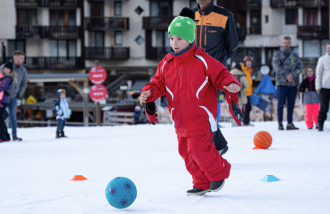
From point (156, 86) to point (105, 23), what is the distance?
34.3 meters

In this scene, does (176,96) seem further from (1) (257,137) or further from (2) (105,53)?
(2) (105,53)

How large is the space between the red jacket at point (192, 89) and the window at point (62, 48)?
3540 centimetres

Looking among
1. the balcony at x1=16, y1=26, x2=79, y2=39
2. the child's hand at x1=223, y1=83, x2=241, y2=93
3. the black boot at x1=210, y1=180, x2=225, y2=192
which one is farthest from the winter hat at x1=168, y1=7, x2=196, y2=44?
the balcony at x1=16, y1=26, x2=79, y2=39

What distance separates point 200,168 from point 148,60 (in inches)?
1355

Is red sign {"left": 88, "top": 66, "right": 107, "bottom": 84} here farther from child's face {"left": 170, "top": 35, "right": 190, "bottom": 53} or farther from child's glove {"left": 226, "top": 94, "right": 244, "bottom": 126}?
child's glove {"left": 226, "top": 94, "right": 244, "bottom": 126}

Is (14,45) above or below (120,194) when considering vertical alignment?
above

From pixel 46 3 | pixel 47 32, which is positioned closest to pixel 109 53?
pixel 47 32

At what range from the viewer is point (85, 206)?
9.91 ft

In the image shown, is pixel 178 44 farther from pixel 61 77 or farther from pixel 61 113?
pixel 61 77

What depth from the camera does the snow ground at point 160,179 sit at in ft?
9.68

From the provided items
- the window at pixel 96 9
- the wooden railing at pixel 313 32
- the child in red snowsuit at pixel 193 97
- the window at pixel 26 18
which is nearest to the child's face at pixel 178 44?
the child in red snowsuit at pixel 193 97

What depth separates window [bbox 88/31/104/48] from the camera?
1470 inches

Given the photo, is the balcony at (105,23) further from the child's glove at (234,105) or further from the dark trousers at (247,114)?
the child's glove at (234,105)

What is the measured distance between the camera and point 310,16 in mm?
37719
